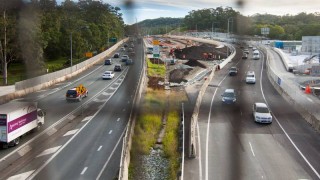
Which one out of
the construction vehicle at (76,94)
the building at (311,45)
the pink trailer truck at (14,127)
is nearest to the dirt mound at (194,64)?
the building at (311,45)

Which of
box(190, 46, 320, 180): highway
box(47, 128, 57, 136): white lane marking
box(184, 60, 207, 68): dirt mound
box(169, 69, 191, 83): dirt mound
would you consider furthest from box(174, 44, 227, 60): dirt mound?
box(47, 128, 57, 136): white lane marking

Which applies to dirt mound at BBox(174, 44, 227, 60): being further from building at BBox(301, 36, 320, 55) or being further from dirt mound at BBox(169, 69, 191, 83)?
dirt mound at BBox(169, 69, 191, 83)

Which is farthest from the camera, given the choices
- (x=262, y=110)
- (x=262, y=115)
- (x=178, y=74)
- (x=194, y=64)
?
(x=194, y=64)

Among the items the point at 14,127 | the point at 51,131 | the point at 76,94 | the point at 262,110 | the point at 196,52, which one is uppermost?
the point at 196,52

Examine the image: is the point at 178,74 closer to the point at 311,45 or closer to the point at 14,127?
the point at 311,45

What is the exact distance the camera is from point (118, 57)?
39406mm

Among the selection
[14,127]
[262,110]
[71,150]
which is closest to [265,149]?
[262,110]

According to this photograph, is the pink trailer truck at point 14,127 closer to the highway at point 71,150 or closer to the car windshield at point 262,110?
the highway at point 71,150

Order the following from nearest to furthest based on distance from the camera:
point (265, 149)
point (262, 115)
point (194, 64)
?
point (265, 149) < point (262, 115) < point (194, 64)

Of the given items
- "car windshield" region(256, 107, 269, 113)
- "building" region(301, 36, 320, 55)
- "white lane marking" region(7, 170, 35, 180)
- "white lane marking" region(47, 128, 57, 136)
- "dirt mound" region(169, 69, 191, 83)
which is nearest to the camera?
"white lane marking" region(7, 170, 35, 180)

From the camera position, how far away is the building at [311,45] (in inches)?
1736

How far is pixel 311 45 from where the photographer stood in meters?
46.3

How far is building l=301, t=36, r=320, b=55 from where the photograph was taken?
44100 millimetres

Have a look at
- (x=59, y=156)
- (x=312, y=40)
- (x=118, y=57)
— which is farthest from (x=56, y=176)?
(x=312, y=40)
